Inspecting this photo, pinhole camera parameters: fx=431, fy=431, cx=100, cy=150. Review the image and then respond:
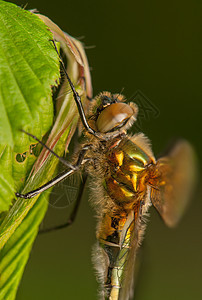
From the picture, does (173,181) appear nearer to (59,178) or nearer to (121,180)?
(121,180)

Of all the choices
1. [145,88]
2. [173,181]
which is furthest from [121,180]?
[145,88]

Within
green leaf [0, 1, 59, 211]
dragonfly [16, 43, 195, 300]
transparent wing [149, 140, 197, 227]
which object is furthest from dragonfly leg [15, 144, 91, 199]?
transparent wing [149, 140, 197, 227]

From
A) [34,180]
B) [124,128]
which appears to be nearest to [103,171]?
[124,128]

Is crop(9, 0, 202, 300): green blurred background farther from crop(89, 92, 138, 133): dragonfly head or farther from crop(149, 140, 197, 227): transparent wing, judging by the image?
crop(89, 92, 138, 133): dragonfly head

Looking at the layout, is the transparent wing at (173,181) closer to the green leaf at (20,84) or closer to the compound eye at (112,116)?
the compound eye at (112,116)

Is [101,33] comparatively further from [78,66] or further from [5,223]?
[5,223]

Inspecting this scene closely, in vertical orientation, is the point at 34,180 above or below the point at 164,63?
above
